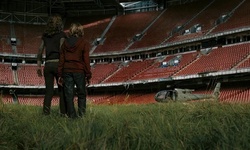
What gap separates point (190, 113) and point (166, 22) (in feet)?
121

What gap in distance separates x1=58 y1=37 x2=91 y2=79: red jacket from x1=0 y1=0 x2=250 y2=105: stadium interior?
18.8 metres

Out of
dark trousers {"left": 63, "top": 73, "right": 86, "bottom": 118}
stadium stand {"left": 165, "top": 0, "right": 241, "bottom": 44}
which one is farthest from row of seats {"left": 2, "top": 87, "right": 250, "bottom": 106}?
dark trousers {"left": 63, "top": 73, "right": 86, "bottom": 118}

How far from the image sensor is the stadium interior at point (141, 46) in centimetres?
2995

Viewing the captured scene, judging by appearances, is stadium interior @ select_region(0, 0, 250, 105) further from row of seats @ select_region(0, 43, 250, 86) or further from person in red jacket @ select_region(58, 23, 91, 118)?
person in red jacket @ select_region(58, 23, 91, 118)

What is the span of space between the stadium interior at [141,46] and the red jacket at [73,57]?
18.8 m

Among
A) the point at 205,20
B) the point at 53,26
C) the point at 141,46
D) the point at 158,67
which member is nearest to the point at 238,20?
the point at 205,20

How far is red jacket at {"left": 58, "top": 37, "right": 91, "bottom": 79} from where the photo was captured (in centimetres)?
689

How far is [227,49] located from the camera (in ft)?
103

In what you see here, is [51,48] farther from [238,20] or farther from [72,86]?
[238,20]

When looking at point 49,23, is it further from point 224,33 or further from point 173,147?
point 224,33

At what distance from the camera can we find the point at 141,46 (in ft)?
131

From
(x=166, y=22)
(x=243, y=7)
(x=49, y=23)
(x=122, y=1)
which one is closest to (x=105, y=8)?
(x=122, y=1)

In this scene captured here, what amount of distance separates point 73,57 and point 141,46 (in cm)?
3316

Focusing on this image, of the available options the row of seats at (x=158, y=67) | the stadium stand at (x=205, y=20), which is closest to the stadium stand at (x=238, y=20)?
the stadium stand at (x=205, y=20)
